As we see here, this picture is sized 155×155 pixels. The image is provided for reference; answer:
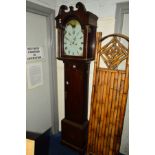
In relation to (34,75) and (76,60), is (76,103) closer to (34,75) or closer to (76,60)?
(76,60)

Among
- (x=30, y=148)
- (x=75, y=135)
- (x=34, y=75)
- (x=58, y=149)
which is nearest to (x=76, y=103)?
(x=75, y=135)

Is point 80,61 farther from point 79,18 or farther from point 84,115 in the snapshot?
point 84,115

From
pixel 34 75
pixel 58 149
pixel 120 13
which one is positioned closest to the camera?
pixel 120 13

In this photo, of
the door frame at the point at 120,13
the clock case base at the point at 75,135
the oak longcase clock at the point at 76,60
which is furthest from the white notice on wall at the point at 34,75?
the door frame at the point at 120,13

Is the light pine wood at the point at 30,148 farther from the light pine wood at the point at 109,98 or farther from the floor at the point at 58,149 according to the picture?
the floor at the point at 58,149

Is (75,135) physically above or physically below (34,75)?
below

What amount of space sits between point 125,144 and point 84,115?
0.64 meters

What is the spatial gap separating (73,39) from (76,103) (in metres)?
0.74

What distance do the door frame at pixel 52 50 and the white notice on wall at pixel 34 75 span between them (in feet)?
0.56

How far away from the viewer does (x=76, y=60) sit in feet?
5.53

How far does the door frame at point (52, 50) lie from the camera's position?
177 cm

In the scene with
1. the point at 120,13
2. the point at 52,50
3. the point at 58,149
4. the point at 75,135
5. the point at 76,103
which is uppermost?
the point at 120,13
